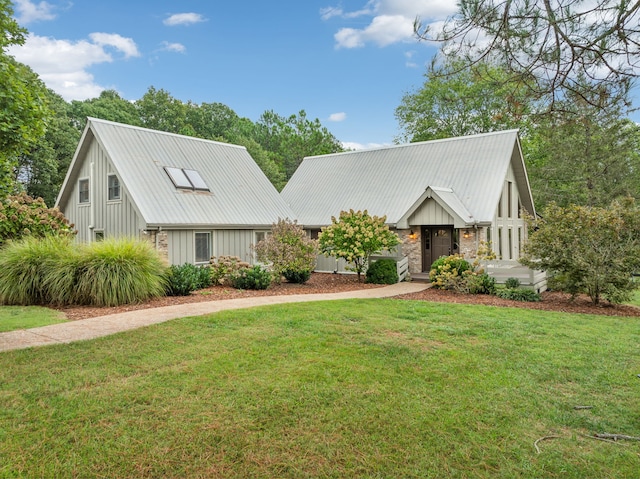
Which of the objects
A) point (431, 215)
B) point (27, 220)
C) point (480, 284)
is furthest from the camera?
point (431, 215)

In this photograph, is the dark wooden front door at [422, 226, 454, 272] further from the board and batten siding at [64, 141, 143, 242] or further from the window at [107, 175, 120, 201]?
the window at [107, 175, 120, 201]

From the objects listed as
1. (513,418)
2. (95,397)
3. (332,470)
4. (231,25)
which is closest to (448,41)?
(513,418)

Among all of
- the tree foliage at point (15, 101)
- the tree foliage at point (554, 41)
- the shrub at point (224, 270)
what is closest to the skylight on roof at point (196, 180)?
the shrub at point (224, 270)

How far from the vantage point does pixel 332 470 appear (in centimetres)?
319

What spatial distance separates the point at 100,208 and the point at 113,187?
3.66ft

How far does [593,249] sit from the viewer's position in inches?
437

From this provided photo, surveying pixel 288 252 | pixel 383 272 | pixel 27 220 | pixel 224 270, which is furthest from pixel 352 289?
pixel 27 220

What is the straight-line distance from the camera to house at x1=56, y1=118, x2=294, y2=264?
49.0 feet

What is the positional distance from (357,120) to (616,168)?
48.0ft

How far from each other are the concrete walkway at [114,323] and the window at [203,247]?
5.16 m

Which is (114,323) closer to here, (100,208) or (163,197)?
(163,197)

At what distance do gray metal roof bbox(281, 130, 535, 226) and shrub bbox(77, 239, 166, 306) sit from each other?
9.84 meters

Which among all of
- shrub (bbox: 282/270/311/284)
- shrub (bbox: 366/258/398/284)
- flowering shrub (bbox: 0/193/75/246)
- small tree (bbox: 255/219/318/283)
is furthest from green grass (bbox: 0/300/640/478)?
shrub (bbox: 366/258/398/284)

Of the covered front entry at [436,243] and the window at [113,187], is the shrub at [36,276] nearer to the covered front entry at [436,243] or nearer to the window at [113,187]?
the window at [113,187]
